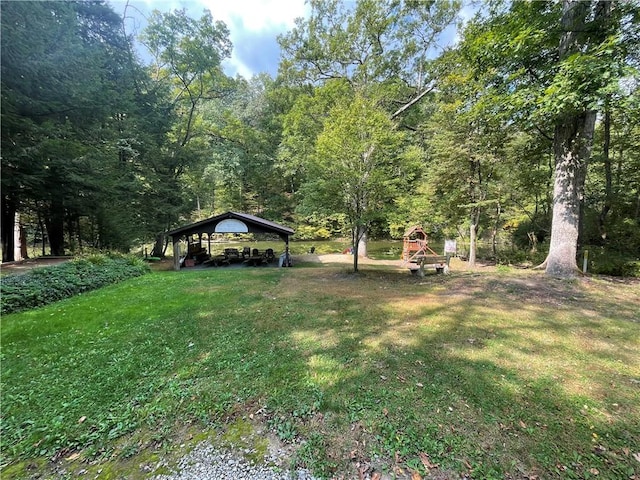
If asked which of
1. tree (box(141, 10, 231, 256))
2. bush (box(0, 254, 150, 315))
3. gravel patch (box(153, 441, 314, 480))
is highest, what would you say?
tree (box(141, 10, 231, 256))

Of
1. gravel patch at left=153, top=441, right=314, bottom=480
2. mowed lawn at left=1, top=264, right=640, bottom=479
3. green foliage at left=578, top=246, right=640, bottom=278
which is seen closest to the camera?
gravel patch at left=153, top=441, right=314, bottom=480

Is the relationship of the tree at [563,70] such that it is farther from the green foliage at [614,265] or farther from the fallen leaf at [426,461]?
the fallen leaf at [426,461]

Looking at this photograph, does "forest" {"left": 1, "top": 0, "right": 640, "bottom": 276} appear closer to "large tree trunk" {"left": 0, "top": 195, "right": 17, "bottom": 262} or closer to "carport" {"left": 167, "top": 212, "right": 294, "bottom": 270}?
"large tree trunk" {"left": 0, "top": 195, "right": 17, "bottom": 262}

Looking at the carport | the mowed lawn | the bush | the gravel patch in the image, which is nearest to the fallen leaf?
the mowed lawn

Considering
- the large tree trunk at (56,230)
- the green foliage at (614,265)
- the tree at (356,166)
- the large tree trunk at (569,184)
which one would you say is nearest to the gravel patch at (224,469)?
the tree at (356,166)

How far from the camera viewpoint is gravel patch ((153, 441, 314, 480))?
7.09 feet

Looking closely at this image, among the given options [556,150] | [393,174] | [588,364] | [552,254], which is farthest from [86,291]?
[556,150]

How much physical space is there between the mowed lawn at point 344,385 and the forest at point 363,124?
4770 millimetres

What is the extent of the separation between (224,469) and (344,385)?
1.43 meters

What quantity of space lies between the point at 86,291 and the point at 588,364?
1055 cm

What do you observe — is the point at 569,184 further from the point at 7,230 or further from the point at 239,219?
the point at 7,230

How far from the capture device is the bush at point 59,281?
575 cm

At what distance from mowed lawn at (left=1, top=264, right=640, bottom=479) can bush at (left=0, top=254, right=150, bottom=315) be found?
536 mm

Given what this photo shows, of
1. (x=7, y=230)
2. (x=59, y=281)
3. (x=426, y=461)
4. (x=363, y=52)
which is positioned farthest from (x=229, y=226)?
(x=363, y=52)
